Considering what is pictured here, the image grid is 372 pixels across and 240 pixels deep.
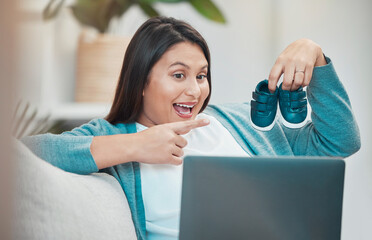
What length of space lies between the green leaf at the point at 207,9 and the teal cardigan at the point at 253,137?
119cm

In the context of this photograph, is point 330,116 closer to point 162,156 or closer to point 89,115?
point 162,156

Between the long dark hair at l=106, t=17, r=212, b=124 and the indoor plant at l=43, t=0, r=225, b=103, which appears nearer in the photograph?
the long dark hair at l=106, t=17, r=212, b=124

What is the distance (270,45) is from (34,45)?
2.74 meters

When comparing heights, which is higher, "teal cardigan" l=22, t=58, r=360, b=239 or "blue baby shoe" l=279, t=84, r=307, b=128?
"blue baby shoe" l=279, t=84, r=307, b=128

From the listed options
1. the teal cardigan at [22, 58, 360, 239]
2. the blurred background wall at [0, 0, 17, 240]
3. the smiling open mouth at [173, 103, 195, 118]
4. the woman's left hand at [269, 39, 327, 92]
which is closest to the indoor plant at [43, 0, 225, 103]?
the teal cardigan at [22, 58, 360, 239]

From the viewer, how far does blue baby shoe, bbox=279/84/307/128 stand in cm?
131

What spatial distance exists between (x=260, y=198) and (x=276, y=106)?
0.59 metres

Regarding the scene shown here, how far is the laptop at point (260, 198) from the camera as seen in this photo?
31.3 inches

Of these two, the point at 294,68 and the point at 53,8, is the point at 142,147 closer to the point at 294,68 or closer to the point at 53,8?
the point at 294,68

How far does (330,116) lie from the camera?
142 cm

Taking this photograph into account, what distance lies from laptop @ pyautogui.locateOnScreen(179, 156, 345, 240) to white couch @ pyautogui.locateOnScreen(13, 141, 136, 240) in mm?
295

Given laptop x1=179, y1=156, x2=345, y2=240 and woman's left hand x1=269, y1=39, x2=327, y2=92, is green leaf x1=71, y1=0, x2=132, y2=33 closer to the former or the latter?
woman's left hand x1=269, y1=39, x2=327, y2=92

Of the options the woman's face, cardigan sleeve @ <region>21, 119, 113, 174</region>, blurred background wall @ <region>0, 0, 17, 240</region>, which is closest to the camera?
blurred background wall @ <region>0, 0, 17, 240</region>

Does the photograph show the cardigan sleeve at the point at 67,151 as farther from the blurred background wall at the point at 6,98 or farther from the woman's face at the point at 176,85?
the blurred background wall at the point at 6,98
